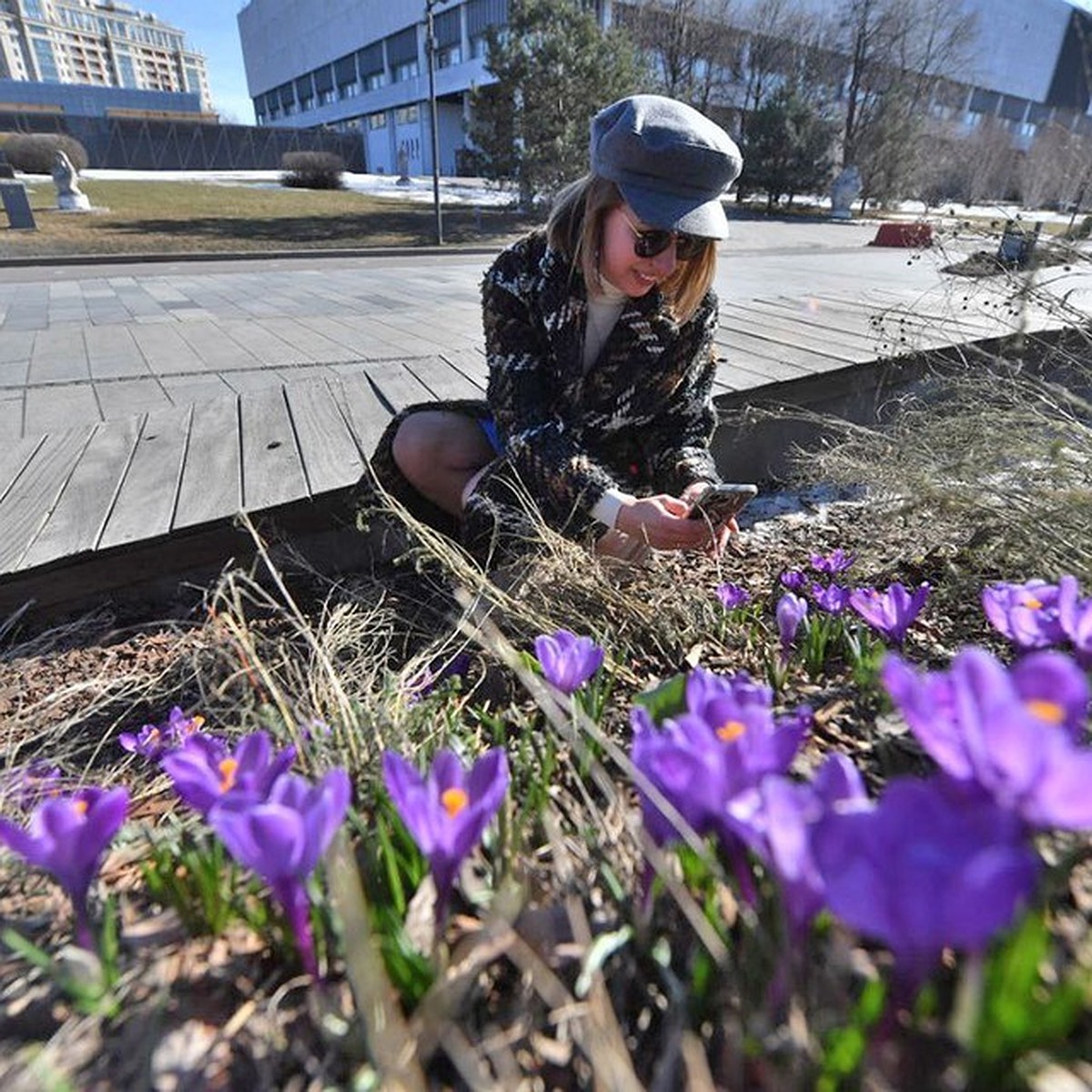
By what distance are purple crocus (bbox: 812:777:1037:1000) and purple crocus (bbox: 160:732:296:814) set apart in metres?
0.45

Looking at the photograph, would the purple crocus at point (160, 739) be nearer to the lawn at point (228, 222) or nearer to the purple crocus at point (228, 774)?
the purple crocus at point (228, 774)

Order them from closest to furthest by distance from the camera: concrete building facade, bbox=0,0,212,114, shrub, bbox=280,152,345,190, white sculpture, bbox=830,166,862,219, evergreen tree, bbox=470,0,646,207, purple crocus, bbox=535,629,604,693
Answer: purple crocus, bbox=535,629,604,693 → evergreen tree, bbox=470,0,646,207 → white sculpture, bbox=830,166,862,219 → shrub, bbox=280,152,345,190 → concrete building facade, bbox=0,0,212,114

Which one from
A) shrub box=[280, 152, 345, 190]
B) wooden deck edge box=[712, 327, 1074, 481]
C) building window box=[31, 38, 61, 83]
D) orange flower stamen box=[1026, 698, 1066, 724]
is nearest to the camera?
orange flower stamen box=[1026, 698, 1066, 724]

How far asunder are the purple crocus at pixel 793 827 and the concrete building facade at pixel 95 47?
4571 inches

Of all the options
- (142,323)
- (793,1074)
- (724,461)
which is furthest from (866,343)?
(142,323)

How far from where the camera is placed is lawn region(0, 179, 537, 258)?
12484 millimetres

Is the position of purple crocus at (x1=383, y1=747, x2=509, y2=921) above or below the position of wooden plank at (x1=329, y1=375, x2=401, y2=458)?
above

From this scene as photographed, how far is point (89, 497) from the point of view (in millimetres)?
2150

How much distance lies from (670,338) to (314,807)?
1.81 meters

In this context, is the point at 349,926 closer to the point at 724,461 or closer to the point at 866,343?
the point at 724,461

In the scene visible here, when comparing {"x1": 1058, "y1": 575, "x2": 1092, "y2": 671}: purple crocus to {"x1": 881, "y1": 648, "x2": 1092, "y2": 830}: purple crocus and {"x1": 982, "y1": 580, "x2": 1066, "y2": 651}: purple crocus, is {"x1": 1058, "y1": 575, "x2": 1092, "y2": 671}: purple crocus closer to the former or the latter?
{"x1": 982, "y1": 580, "x2": 1066, "y2": 651}: purple crocus

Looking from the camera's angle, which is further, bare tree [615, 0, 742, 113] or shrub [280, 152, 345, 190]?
shrub [280, 152, 345, 190]

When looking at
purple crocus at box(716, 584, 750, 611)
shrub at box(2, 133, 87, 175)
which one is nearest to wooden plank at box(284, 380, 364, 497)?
purple crocus at box(716, 584, 750, 611)

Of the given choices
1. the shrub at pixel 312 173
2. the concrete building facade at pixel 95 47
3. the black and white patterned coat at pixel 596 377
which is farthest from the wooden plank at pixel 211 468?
the concrete building facade at pixel 95 47
